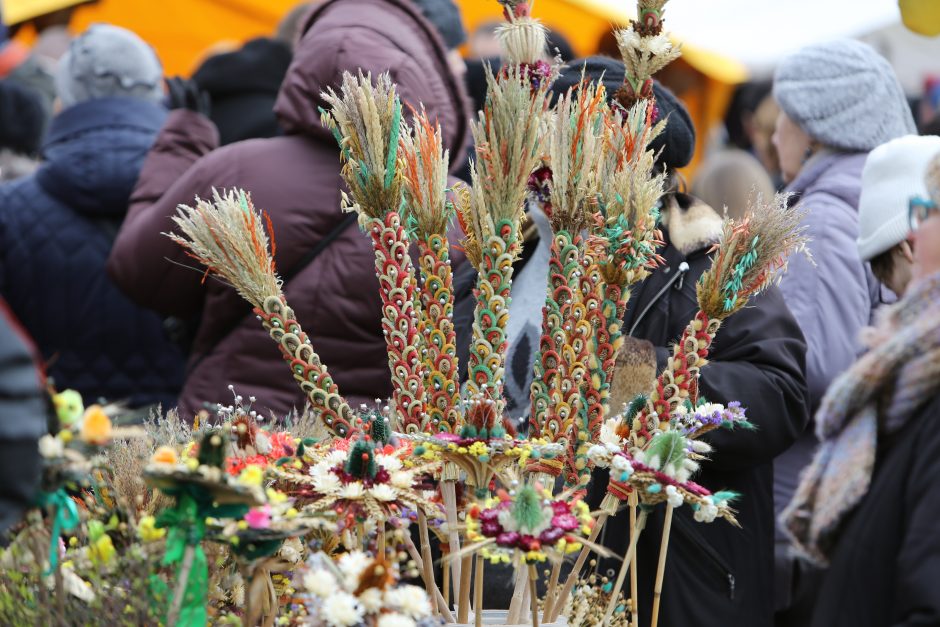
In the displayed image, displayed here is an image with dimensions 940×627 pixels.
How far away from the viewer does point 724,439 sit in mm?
2510

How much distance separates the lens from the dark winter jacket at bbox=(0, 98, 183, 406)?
12.2 ft

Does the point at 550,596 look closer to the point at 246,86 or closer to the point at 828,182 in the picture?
the point at 828,182

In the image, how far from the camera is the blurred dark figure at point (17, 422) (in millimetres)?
1403

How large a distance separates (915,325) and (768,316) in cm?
104

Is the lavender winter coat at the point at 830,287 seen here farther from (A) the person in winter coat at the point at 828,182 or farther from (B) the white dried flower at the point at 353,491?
(B) the white dried flower at the point at 353,491

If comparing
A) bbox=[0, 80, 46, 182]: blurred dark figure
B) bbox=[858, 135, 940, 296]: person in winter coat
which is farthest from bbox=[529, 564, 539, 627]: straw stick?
bbox=[0, 80, 46, 182]: blurred dark figure

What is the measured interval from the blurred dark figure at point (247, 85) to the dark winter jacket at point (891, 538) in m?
2.83

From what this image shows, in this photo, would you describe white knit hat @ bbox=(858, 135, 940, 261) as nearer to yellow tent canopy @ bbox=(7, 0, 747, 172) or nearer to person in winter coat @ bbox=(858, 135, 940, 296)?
person in winter coat @ bbox=(858, 135, 940, 296)

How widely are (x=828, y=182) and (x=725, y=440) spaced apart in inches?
41.0

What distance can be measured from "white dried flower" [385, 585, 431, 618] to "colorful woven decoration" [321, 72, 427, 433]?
1.48 feet

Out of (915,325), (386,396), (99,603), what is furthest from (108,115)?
(915,325)

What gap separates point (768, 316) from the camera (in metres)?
2.62

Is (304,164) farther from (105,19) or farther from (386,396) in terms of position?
(105,19)

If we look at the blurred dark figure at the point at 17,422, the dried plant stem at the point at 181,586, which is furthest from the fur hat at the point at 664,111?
the blurred dark figure at the point at 17,422
